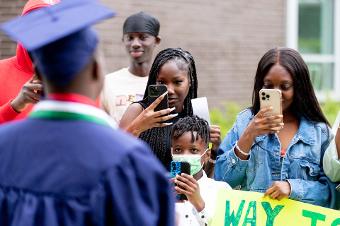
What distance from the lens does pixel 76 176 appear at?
2.42 m

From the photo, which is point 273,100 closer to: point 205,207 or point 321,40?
point 205,207

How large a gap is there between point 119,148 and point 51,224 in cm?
31

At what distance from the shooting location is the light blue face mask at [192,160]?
14.0ft

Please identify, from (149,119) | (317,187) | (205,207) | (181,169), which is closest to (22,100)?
(149,119)

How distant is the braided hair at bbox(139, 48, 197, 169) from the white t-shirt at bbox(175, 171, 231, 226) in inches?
9.5

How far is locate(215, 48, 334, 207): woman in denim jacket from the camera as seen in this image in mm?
4371

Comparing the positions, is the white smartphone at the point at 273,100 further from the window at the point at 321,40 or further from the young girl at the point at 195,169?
the window at the point at 321,40

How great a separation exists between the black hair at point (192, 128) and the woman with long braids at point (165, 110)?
0.18 feet

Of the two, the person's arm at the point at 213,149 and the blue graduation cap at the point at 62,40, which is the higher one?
the blue graduation cap at the point at 62,40

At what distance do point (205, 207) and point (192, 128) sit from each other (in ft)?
1.52

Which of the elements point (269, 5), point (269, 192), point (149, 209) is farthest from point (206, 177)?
point (269, 5)

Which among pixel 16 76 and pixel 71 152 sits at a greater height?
pixel 16 76

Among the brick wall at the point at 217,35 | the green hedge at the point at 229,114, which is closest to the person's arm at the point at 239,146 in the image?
the green hedge at the point at 229,114

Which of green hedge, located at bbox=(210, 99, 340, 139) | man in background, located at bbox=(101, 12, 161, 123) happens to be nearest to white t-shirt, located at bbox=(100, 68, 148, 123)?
man in background, located at bbox=(101, 12, 161, 123)
